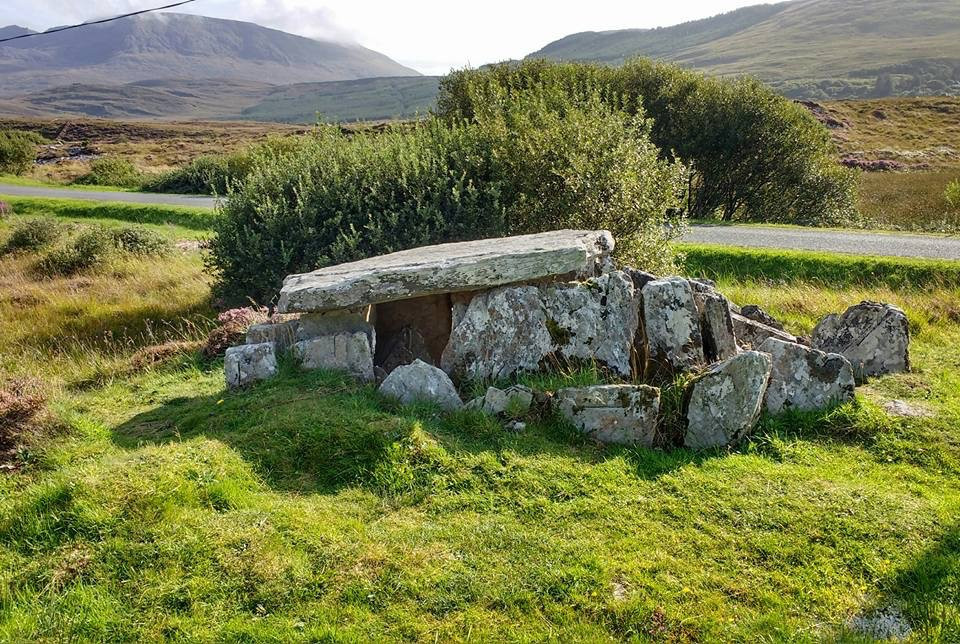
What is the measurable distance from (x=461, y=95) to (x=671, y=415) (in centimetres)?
1968

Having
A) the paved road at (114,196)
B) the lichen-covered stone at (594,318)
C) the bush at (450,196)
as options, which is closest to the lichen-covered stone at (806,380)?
the lichen-covered stone at (594,318)

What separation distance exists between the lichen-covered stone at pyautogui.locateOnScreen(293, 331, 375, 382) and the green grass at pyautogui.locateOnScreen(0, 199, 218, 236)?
20.1 meters

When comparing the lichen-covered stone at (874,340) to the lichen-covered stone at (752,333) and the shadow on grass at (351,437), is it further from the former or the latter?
the shadow on grass at (351,437)

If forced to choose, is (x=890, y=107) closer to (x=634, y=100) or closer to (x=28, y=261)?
(x=634, y=100)

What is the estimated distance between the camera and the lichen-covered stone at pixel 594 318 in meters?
8.98

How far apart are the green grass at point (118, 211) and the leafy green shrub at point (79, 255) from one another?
6270mm

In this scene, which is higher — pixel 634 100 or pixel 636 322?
pixel 634 100

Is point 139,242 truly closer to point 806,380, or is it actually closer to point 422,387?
point 422,387

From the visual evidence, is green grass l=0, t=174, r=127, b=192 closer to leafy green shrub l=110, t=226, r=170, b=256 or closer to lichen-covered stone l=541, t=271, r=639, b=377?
leafy green shrub l=110, t=226, r=170, b=256

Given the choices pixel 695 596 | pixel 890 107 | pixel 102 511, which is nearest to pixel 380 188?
pixel 102 511

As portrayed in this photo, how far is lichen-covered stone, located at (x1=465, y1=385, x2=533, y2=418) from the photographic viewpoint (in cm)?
802

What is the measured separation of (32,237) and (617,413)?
2318 cm

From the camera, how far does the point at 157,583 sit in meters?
5.25

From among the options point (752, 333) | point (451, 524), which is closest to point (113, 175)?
point (752, 333)
